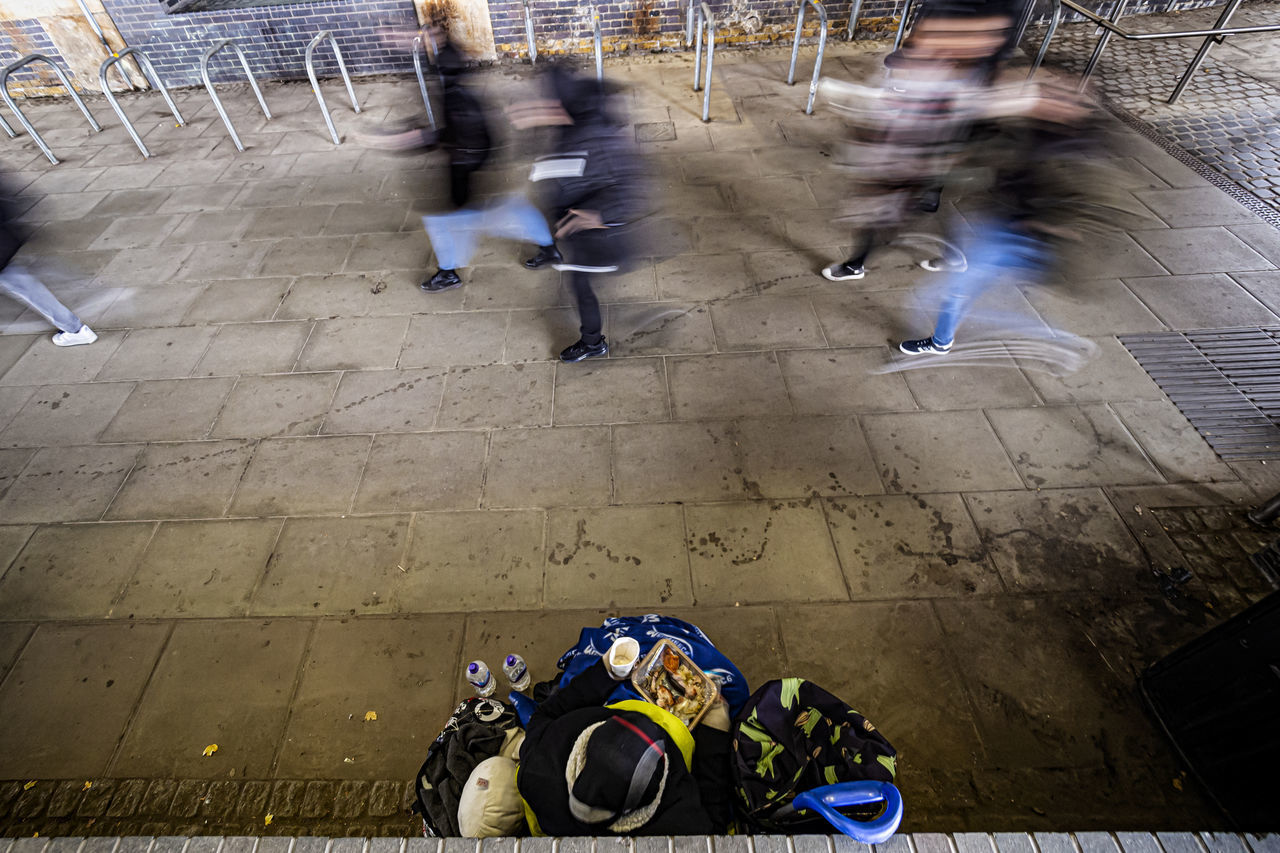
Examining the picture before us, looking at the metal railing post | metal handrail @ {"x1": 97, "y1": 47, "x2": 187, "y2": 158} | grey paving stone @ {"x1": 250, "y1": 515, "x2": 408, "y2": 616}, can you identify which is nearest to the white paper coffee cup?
grey paving stone @ {"x1": 250, "y1": 515, "x2": 408, "y2": 616}

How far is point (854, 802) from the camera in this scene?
158 cm

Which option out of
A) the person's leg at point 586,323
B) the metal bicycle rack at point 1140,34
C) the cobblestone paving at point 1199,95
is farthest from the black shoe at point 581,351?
the cobblestone paving at point 1199,95

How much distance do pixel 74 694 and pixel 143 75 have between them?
8.79 metres

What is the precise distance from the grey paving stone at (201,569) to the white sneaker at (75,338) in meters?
2.22

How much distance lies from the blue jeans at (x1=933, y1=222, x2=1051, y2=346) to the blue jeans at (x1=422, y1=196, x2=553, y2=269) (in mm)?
2800

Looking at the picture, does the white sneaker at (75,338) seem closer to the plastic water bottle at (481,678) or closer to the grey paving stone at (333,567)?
the grey paving stone at (333,567)

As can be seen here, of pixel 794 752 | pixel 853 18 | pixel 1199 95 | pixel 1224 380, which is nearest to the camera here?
pixel 794 752

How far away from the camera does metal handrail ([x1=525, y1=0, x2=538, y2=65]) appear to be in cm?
725

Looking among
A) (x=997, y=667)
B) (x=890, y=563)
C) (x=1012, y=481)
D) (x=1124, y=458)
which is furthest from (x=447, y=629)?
(x=1124, y=458)

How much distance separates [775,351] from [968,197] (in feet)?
9.08

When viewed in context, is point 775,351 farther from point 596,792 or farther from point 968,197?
point 596,792

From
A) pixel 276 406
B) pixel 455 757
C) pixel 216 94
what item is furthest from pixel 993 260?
pixel 216 94

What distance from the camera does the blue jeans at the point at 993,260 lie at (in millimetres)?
3283

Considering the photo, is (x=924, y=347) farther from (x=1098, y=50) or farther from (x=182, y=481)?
(x=1098, y=50)
